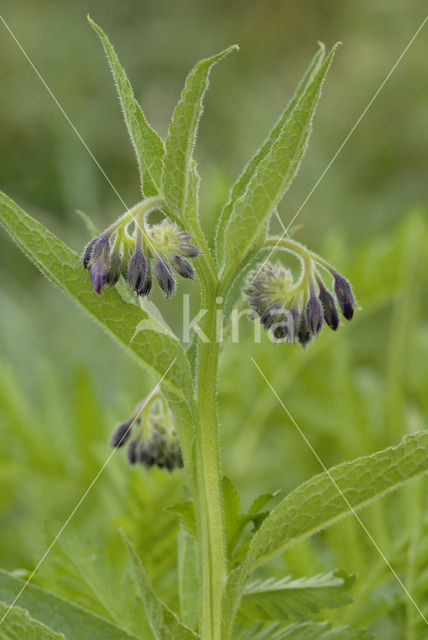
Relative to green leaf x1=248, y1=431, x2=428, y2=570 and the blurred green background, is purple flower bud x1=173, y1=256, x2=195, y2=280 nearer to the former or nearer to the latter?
green leaf x1=248, y1=431, x2=428, y2=570

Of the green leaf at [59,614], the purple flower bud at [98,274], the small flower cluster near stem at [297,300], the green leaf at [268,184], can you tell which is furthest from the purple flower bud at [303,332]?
the green leaf at [59,614]

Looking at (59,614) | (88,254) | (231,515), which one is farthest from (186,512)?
(88,254)

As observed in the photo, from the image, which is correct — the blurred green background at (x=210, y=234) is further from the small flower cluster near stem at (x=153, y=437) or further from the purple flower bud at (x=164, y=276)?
the purple flower bud at (x=164, y=276)

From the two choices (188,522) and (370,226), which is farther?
(370,226)

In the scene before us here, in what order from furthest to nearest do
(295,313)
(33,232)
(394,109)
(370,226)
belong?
(394,109)
(370,226)
(295,313)
(33,232)

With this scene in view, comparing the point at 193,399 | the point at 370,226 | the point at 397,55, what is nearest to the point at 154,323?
the point at 193,399

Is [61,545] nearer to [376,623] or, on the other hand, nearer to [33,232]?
[33,232]

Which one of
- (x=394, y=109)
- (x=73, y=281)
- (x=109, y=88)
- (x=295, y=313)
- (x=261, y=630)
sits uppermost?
(x=109, y=88)

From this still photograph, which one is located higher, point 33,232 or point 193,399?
point 33,232
